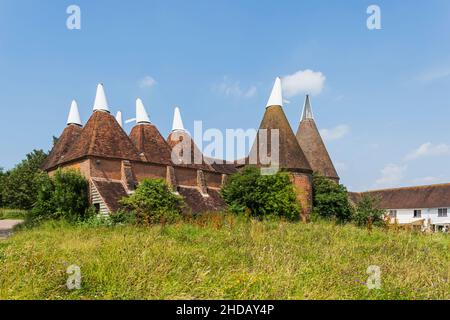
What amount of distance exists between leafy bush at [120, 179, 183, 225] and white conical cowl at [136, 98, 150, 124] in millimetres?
8264

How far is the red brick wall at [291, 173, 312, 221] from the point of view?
68.9ft

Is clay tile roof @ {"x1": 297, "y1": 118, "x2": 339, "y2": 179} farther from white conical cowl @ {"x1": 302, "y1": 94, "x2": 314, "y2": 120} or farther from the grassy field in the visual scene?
the grassy field

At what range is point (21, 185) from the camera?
3462cm

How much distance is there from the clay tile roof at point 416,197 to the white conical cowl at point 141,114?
23759 millimetres

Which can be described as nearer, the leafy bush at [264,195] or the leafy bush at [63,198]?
the leafy bush at [63,198]

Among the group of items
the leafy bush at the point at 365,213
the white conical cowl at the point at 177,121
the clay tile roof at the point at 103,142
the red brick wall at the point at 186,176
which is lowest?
the leafy bush at the point at 365,213

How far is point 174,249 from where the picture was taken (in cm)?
711

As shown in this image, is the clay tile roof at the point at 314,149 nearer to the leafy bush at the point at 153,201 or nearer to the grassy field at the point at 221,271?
the leafy bush at the point at 153,201

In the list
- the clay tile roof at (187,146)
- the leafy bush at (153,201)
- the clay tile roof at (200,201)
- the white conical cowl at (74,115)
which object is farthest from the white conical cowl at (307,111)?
the white conical cowl at (74,115)

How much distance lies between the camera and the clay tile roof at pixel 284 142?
21255 mm
